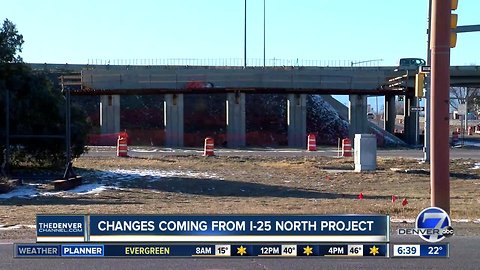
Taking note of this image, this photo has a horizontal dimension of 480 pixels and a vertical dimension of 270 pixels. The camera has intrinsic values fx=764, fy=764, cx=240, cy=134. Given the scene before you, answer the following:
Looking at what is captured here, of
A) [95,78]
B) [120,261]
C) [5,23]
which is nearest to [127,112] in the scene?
[95,78]

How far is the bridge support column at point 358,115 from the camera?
2266 inches

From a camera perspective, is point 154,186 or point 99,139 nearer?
point 154,186

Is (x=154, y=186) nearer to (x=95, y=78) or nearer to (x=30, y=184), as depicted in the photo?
(x=30, y=184)

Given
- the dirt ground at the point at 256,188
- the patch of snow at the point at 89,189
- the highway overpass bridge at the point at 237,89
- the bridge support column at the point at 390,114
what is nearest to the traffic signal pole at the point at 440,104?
the dirt ground at the point at 256,188

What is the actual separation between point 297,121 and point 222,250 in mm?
49400

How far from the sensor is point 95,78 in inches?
2290

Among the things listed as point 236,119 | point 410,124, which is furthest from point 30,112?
point 410,124

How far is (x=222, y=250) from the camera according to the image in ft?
24.9

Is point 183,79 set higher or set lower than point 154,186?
higher

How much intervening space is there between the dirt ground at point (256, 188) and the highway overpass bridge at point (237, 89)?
52.5 ft

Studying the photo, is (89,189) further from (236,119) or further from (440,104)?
(236,119)

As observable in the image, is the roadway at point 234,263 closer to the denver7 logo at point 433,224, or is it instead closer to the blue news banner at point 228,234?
the denver7 logo at point 433,224

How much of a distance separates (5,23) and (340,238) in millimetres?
25782

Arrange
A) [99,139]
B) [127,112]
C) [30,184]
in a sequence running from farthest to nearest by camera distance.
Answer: [127,112] < [99,139] < [30,184]
